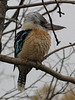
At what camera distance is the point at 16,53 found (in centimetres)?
361

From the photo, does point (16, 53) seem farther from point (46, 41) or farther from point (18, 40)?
point (46, 41)

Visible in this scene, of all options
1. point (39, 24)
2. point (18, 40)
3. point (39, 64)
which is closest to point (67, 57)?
point (39, 24)

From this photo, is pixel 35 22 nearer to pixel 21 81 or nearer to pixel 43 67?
pixel 21 81

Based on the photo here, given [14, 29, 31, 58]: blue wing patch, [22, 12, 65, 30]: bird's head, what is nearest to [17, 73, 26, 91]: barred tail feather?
[14, 29, 31, 58]: blue wing patch

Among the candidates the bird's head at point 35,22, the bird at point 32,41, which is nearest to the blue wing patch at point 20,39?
the bird at point 32,41

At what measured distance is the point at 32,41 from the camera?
3.34 meters

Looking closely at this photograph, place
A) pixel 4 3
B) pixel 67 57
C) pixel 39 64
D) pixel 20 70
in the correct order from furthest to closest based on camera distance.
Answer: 1. pixel 67 57
2. pixel 20 70
3. pixel 4 3
4. pixel 39 64

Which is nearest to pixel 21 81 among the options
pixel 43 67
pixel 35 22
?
pixel 35 22

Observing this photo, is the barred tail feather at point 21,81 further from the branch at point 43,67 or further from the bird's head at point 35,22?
the branch at point 43,67

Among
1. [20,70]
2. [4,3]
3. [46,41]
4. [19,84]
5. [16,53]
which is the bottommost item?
[19,84]

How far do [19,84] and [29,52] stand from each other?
2.43 ft

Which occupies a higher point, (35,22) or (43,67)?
(43,67)

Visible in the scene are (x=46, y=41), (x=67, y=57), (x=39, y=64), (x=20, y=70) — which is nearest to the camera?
(x=39, y=64)

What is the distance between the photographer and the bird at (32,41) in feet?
11.0
